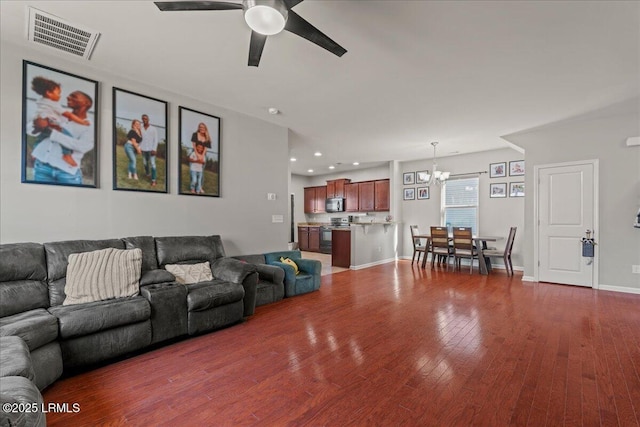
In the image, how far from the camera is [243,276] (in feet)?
10.2

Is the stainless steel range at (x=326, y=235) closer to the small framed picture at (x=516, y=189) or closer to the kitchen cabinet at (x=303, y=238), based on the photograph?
the kitchen cabinet at (x=303, y=238)

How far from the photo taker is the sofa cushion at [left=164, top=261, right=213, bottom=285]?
121 inches

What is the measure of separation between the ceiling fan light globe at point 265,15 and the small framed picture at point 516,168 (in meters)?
6.35

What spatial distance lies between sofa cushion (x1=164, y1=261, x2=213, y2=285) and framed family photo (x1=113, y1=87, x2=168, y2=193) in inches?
39.3

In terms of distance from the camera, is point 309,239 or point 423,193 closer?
point 423,193

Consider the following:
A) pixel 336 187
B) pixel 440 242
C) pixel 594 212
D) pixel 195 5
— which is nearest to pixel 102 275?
pixel 195 5

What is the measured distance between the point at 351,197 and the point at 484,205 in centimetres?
371

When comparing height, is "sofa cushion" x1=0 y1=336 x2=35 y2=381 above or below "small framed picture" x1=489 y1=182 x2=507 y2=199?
below

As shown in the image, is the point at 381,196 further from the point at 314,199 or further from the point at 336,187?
the point at 314,199

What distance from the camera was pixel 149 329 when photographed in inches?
95.6

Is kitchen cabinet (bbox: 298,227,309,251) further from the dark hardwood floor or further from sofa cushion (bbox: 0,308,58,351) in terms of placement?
sofa cushion (bbox: 0,308,58,351)

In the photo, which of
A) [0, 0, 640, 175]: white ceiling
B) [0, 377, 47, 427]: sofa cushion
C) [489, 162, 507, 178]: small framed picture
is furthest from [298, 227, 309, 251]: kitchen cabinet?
[0, 377, 47, 427]: sofa cushion

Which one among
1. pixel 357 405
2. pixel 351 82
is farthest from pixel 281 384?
pixel 351 82

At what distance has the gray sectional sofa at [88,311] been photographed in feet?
5.79
